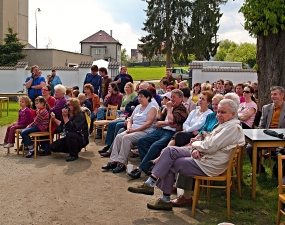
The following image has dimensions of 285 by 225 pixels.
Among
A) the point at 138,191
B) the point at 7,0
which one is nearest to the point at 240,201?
the point at 138,191

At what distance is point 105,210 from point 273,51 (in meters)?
5.53

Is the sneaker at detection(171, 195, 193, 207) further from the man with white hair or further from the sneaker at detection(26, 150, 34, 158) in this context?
the sneaker at detection(26, 150, 34, 158)

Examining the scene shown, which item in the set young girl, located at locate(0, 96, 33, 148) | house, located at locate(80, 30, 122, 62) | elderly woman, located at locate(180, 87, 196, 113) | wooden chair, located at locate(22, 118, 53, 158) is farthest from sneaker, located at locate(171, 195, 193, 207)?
house, located at locate(80, 30, 122, 62)

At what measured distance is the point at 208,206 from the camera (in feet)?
17.6

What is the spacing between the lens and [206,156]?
16.5 feet

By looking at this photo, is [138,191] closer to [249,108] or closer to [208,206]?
[208,206]

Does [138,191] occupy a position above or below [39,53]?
below

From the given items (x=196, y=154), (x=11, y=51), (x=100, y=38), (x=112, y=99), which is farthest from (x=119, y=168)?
(x=100, y=38)

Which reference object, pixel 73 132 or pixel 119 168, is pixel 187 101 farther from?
pixel 73 132

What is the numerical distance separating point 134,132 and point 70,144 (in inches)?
61.8

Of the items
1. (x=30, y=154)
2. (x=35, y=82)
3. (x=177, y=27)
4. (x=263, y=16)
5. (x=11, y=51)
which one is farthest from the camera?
(x=177, y=27)

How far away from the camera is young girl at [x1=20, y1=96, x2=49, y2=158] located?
8.66 meters

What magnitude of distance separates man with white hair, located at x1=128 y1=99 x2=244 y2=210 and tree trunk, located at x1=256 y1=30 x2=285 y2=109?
13.8ft

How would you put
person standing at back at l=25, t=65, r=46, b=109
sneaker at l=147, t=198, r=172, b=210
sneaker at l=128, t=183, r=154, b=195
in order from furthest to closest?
1. person standing at back at l=25, t=65, r=46, b=109
2. sneaker at l=128, t=183, r=154, b=195
3. sneaker at l=147, t=198, r=172, b=210
